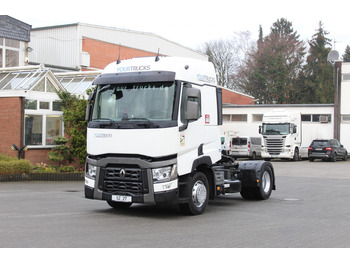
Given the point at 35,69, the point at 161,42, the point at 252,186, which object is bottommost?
the point at 252,186

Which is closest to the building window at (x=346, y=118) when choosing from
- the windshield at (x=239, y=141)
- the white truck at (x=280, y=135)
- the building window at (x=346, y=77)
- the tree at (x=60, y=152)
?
the building window at (x=346, y=77)

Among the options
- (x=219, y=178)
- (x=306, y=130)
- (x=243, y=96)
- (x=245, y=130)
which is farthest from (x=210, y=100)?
(x=243, y=96)

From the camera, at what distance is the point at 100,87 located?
11039mm

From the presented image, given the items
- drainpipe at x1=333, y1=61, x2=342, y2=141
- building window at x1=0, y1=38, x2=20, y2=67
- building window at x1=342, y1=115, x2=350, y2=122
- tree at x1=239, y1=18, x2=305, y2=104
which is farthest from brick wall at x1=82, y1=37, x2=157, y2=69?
tree at x1=239, y1=18, x2=305, y2=104

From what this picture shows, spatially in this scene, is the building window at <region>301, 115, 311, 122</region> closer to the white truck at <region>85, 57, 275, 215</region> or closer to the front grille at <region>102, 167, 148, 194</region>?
the white truck at <region>85, 57, 275, 215</region>

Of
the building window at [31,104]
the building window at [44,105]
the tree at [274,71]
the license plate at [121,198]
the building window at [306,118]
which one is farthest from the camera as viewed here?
the tree at [274,71]

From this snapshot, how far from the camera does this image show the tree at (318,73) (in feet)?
192

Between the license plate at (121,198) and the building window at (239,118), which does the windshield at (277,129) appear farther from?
the license plate at (121,198)

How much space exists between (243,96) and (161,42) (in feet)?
43.5

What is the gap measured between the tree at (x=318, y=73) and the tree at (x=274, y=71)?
4.71 ft

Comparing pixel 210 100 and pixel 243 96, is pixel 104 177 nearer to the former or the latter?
pixel 210 100

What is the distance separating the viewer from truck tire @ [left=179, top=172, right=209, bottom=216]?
10.7 meters

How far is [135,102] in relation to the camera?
10.5 metres

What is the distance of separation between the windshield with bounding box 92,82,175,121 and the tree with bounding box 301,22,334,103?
5070cm
